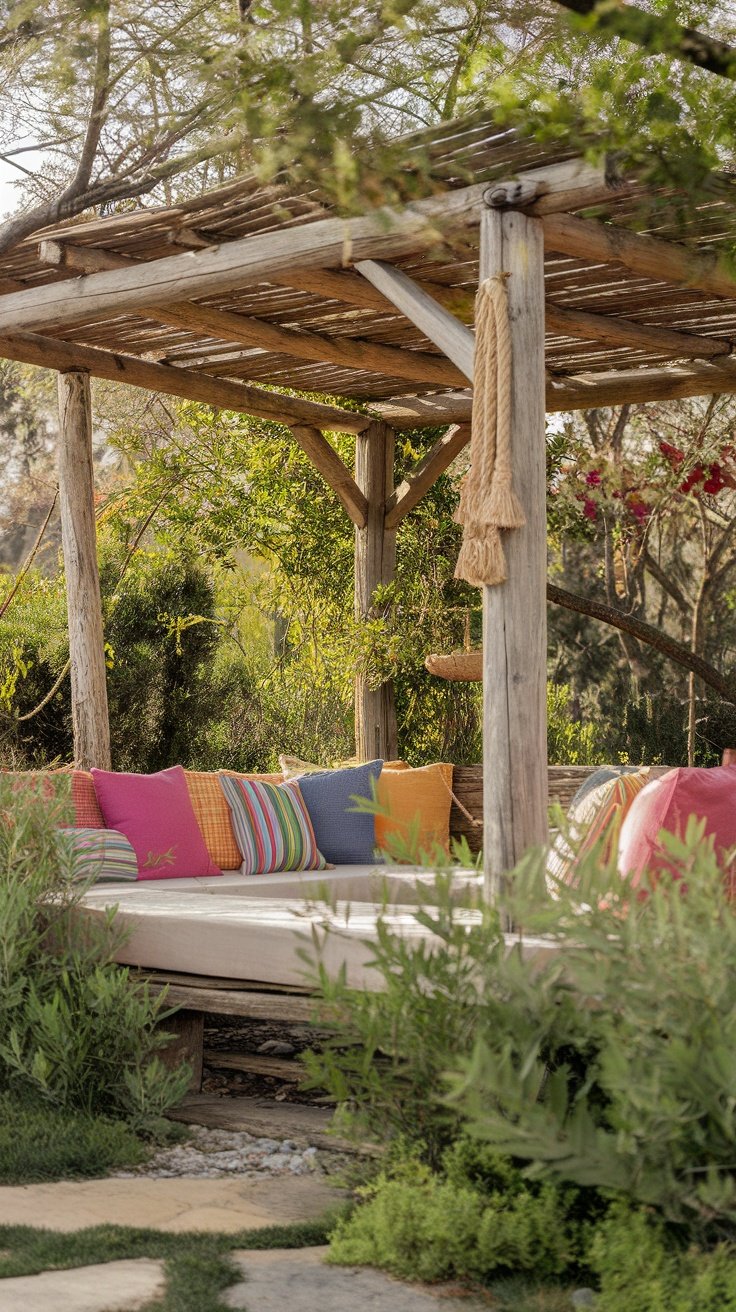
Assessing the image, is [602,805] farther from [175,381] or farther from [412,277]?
[175,381]

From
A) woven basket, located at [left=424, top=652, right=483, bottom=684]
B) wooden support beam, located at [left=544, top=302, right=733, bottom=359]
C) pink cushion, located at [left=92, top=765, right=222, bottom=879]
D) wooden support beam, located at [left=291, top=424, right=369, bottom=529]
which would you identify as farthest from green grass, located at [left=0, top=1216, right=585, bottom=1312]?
wooden support beam, located at [left=291, top=424, right=369, bottom=529]

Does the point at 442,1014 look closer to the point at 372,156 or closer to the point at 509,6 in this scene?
the point at 372,156

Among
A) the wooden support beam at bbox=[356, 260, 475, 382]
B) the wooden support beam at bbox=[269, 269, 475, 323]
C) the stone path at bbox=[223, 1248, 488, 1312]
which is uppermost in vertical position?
the wooden support beam at bbox=[269, 269, 475, 323]

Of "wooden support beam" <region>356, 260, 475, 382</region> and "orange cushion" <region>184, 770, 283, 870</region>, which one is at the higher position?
"wooden support beam" <region>356, 260, 475, 382</region>

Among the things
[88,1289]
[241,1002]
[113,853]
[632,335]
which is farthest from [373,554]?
[88,1289]

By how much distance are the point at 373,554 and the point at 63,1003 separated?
433cm

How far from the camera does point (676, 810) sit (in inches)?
146

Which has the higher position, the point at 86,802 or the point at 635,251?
the point at 635,251

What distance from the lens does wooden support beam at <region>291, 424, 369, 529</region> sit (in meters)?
7.28

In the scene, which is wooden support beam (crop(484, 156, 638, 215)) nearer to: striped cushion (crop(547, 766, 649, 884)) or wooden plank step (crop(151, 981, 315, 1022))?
striped cushion (crop(547, 766, 649, 884))

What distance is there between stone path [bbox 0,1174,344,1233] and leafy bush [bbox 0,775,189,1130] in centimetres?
33

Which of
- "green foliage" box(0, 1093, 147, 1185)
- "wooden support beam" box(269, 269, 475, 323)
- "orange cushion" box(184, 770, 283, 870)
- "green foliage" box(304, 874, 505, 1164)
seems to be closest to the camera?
"green foliage" box(304, 874, 505, 1164)

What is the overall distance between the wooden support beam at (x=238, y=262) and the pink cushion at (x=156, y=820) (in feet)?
5.56

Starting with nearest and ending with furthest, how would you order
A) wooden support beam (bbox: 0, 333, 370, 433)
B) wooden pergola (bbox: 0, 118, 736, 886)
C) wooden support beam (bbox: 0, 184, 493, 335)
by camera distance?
wooden pergola (bbox: 0, 118, 736, 886) → wooden support beam (bbox: 0, 184, 493, 335) → wooden support beam (bbox: 0, 333, 370, 433)
